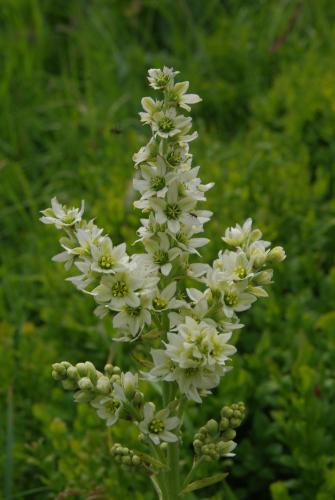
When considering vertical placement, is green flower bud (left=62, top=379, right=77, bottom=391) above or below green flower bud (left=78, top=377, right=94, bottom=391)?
above

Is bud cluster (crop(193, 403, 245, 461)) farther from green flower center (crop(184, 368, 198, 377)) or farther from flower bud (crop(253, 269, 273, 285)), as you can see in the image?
flower bud (crop(253, 269, 273, 285))

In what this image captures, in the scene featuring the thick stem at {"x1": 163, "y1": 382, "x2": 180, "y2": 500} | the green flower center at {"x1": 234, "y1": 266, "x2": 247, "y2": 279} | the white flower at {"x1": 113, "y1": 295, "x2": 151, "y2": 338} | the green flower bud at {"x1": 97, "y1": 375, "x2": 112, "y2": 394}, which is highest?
the green flower center at {"x1": 234, "y1": 266, "x2": 247, "y2": 279}

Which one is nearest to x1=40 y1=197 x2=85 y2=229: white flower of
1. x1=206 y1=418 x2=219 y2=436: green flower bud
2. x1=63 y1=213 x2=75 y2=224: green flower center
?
x1=63 y1=213 x2=75 y2=224: green flower center

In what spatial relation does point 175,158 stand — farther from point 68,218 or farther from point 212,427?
point 212,427

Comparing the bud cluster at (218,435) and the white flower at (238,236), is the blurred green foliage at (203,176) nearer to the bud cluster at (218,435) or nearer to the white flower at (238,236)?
the bud cluster at (218,435)

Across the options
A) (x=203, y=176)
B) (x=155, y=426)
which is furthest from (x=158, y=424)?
(x=203, y=176)

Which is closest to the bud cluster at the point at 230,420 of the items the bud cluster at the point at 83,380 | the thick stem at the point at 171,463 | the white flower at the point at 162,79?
the thick stem at the point at 171,463

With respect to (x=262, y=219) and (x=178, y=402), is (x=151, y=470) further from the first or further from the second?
(x=262, y=219)

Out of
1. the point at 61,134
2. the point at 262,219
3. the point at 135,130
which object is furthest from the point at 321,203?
the point at 61,134
